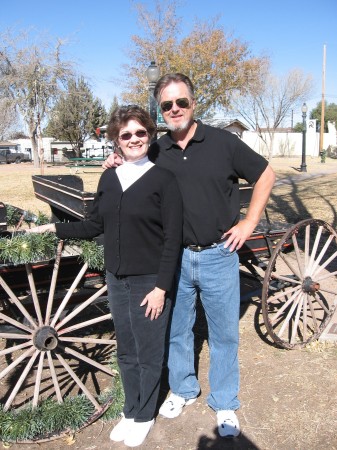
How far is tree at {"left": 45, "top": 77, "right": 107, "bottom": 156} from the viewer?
117 feet

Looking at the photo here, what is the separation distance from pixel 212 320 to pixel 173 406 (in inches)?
25.9

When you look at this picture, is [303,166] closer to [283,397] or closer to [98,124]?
[283,397]

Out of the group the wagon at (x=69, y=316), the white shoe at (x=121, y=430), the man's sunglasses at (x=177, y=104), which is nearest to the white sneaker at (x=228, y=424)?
the white shoe at (x=121, y=430)

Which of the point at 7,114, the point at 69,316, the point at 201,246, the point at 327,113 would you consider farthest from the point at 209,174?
the point at 327,113

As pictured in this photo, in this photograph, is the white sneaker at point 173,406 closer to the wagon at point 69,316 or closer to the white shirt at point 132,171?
the wagon at point 69,316

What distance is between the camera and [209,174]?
2.45 meters

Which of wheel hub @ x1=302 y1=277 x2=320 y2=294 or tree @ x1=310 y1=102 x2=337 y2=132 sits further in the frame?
tree @ x1=310 y1=102 x2=337 y2=132

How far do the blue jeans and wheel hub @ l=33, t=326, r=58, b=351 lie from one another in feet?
2.39

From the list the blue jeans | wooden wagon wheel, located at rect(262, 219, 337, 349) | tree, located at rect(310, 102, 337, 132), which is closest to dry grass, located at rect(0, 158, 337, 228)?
wooden wagon wheel, located at rect(262, 219, 337, 349)

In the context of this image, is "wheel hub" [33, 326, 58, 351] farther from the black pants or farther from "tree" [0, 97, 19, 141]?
"tree" [0, 97, 19, 141]

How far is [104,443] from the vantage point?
2.70 m

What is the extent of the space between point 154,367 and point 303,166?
66.1 feet

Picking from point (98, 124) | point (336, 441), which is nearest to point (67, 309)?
point (336, 441)

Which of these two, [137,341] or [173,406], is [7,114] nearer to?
[173,406]
